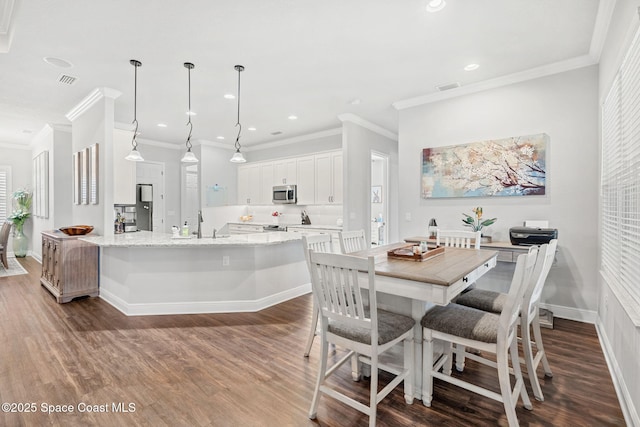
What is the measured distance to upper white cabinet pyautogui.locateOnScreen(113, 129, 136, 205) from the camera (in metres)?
4.43

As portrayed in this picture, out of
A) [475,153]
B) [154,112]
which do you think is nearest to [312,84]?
[475,153]

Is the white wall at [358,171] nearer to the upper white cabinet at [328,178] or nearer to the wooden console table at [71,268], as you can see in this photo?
the upper white cabinet at [328,178]

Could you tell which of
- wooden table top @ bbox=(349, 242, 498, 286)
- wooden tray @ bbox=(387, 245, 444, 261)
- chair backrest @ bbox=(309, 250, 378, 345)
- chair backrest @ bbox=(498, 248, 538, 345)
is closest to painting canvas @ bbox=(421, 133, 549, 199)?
wooden table top @ bbox=(349, 242, 498, 286)

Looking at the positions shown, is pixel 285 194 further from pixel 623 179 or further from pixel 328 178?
pixel 623 179

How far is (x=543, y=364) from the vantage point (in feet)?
7.33

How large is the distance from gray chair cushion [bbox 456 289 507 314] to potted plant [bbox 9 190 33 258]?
9139mm

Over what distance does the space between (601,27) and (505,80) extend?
1046 millimetres

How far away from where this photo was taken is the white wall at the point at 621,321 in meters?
1.74

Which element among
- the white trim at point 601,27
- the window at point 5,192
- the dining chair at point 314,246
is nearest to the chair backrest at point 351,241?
the dining chair at point 314,246

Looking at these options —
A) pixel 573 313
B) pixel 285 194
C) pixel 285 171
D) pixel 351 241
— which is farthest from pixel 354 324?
pixel 285 171

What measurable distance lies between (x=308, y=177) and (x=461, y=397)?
4944 mm

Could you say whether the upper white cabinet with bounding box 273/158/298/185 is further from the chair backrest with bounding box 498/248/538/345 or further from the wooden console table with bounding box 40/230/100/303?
the chair backrest with bounding box 498/248/538/345

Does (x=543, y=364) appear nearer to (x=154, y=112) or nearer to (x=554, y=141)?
(x=554, y=141)

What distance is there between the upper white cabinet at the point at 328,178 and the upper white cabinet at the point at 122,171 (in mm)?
3197
